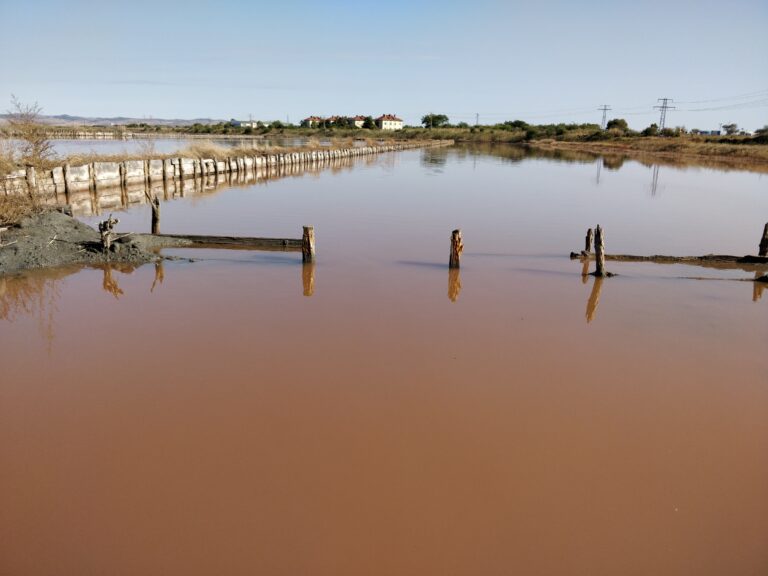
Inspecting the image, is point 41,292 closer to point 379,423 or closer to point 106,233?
point 106,233

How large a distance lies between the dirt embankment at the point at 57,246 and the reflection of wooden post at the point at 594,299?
8547 mm

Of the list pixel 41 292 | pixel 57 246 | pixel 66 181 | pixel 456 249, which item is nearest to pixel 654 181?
pixel 456 249

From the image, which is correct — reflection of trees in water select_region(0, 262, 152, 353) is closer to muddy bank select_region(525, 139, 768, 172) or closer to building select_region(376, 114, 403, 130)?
muddy bank select_region(525, 139, 768, 172)

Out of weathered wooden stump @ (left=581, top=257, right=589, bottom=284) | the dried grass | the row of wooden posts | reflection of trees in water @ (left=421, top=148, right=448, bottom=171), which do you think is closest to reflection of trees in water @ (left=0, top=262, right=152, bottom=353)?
the row of wooden posts

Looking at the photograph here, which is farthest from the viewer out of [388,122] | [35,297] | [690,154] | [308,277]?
[388,122]

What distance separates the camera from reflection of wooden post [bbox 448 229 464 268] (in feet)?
34.8

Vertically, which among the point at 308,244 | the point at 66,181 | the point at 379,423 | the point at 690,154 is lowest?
the point at 379,423

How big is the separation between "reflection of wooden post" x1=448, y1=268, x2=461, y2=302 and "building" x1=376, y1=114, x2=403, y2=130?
121 meters

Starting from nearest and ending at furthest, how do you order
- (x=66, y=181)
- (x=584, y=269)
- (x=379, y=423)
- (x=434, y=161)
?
1. (x=379, y=423)
2. (x=584, y=269)
3. (x=66, y=181)
4. (x=434, y=161)

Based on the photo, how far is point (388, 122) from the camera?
129m

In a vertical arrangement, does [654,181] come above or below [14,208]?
above

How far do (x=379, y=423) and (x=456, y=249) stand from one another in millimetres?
6069

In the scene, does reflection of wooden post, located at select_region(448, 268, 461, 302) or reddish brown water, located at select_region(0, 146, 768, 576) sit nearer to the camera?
reddish brown water, located at select_region(0, 146, 768, 576)

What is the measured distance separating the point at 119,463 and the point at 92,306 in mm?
4528
